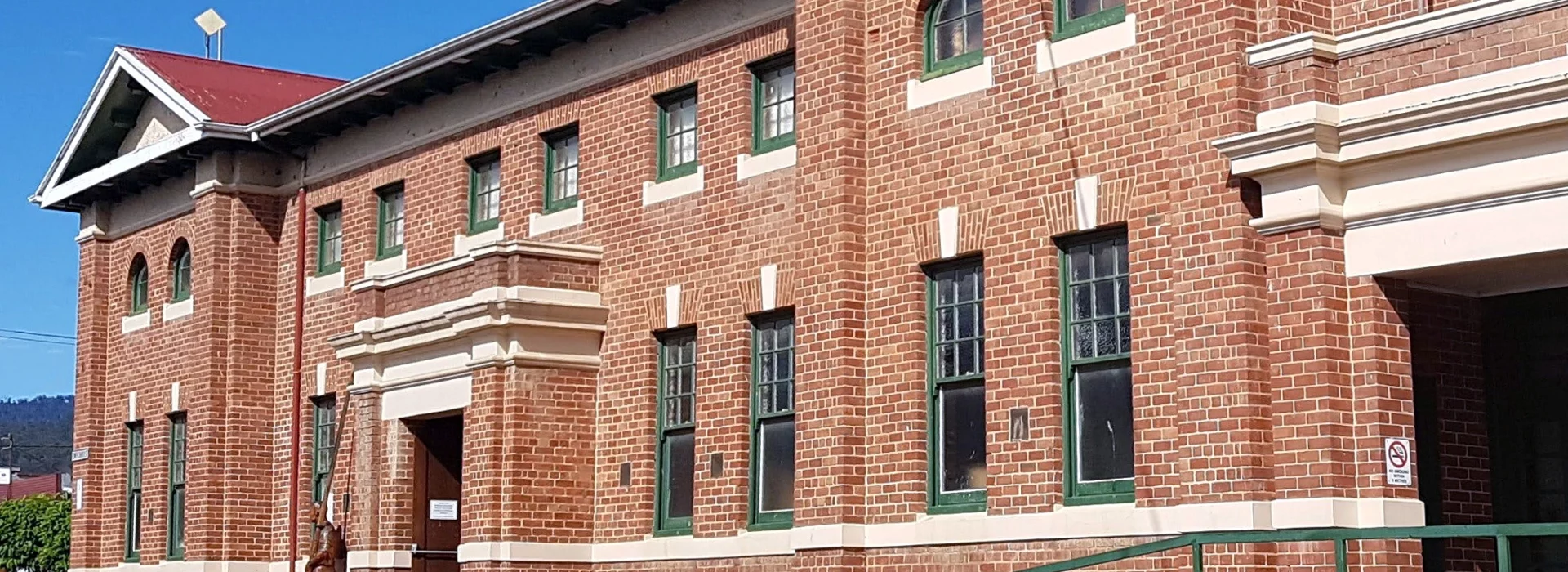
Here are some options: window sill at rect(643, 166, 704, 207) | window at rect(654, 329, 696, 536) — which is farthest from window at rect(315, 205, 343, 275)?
window at rect(654, 329, 696, 536)

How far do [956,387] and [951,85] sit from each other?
2.47m

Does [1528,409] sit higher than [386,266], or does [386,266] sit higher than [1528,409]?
[386,266]

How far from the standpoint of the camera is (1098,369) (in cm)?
1659

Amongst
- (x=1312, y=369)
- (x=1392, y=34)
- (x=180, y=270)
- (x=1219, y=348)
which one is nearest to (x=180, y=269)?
(x=180, y=270)

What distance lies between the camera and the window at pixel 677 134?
71.7 feet

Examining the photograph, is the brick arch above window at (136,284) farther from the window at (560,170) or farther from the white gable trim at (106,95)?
the window at (560,170)

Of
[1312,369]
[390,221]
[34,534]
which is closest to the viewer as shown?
[1312,369]

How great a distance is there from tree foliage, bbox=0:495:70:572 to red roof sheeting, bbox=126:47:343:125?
86.2 ft

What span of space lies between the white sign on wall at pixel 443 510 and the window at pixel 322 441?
106 inches

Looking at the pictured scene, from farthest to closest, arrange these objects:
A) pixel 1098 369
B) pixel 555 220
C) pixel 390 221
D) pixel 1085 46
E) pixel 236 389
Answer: pixel 236 389, pixel 390 221, pixel 555 220, pixel 1085 46, pixel 1098 369

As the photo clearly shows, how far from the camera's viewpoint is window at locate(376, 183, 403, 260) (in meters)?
26.4

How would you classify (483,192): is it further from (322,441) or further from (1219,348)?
(1219,348)

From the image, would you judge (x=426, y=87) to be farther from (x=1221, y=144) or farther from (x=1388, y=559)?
(x=1388, y=559)

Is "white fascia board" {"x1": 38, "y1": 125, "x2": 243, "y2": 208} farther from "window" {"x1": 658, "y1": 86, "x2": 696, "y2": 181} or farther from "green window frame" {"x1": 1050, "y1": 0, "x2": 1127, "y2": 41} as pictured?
"green window frame" {"x1": 1050, "y1": 0, "x2": 1127, "y2": 41}
